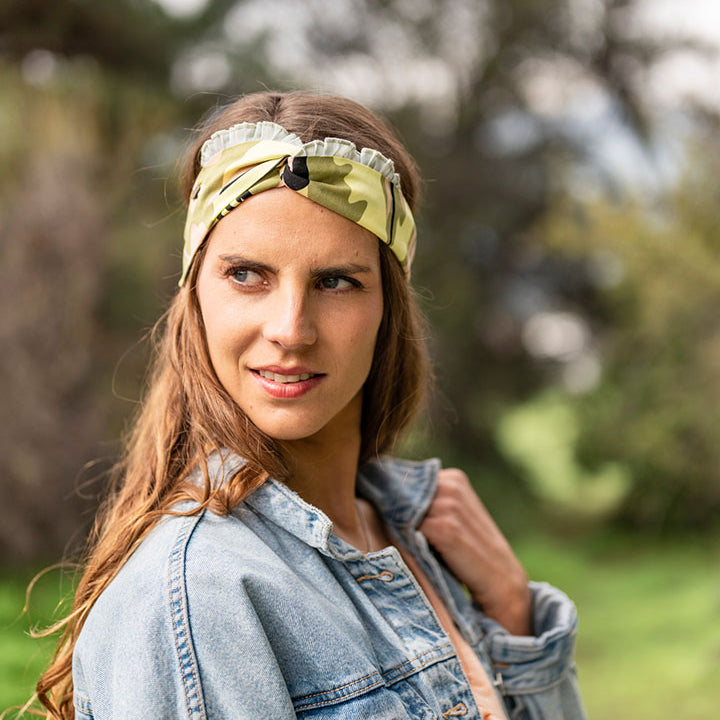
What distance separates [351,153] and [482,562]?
3.27 ft

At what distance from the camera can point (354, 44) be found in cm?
1052

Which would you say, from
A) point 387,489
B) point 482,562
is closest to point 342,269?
point 387,489

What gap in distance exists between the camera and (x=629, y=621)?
6.62m

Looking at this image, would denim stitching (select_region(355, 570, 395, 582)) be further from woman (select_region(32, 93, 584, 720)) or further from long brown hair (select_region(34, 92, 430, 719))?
long brown hair (select_region(34, 92, 430, 719))

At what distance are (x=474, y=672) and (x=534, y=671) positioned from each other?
0.23 m

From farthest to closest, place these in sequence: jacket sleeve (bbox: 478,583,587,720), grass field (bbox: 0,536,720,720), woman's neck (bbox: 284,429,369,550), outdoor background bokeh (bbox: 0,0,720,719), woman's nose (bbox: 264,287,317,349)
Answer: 1. outdoor background bokeh (bbox: 0,0,720,719)
2. grass field (bbox: 0,536,720,720)
3. jacket sleeve (bbox: 478,583,587,720)
4. woman's neck (bbox: 284,429,369,550)
5. woman's nose (bbox: 264,287,317,349)

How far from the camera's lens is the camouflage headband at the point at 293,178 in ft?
5.15

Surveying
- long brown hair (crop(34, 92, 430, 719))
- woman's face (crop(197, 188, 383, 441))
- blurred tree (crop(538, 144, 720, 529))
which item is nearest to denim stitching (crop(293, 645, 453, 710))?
long brown hair (crop(34, 92, 430, 719))

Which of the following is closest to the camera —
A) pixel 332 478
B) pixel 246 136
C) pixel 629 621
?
pixel 246 136

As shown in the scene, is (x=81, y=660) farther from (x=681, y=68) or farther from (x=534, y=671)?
(x=681, y=68)

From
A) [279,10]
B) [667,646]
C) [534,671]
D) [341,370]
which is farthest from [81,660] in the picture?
[279,10]

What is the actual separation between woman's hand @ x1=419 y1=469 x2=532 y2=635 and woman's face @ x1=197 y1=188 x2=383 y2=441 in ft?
1.89

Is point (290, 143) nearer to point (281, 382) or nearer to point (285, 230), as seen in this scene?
point (285, 230)

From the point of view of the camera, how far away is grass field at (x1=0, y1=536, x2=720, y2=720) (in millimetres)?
5074
